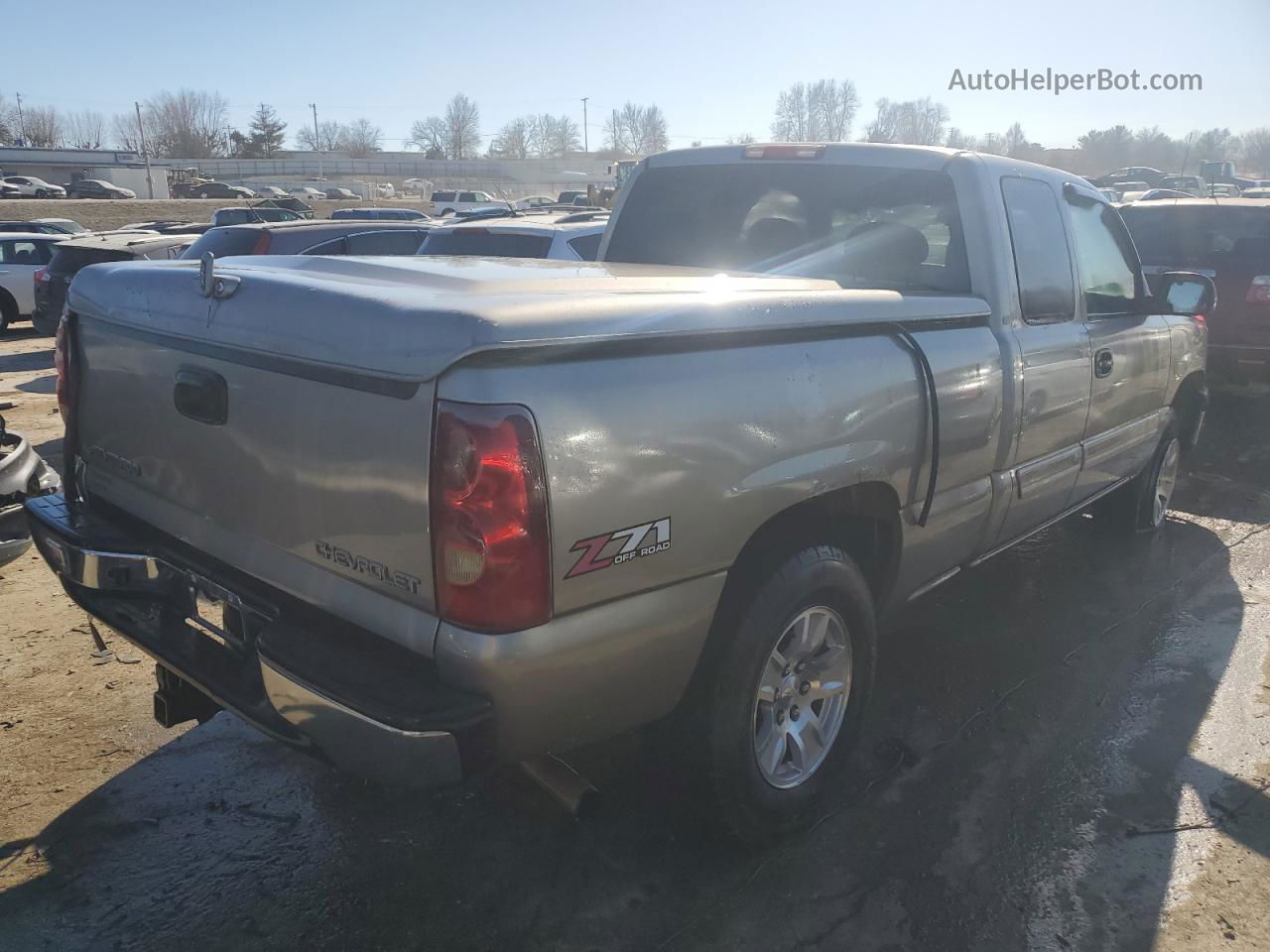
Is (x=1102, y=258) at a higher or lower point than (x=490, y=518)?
higher

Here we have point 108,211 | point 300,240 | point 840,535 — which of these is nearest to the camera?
point 840,535

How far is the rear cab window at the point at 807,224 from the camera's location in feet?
12.7

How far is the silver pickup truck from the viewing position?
210 cm

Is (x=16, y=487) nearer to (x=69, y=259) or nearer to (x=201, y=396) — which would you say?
(x=201, y=396)

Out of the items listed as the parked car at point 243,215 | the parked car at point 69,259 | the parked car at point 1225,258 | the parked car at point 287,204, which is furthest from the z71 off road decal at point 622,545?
the parked car at point 287,204

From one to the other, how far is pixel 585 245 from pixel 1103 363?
192 inches

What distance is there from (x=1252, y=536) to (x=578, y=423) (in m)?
5.84

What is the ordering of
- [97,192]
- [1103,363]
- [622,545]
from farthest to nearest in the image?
1. [97,192]
2. [1103,363]
3. [622,545]

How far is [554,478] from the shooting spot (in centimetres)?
207

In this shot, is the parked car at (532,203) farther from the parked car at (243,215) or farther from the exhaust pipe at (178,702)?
the exhaust pipe at (178,702)

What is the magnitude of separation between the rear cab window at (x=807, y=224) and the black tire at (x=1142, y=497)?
104 inches

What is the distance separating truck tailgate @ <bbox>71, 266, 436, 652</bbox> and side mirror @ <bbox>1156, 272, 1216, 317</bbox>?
14.6 feet

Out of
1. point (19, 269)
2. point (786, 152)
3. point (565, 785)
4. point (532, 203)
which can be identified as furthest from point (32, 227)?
point (565, 785)

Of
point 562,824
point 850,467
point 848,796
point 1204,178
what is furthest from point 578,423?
point 1204,178
